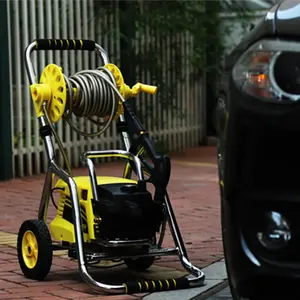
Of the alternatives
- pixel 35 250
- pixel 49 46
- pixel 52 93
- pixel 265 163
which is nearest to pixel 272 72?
pixel 265 163

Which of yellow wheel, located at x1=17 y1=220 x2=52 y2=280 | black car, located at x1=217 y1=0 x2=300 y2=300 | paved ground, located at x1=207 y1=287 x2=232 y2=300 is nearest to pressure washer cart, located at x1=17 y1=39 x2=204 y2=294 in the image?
yellow wheel, located at x1=17 y1=220 x2=52 y2=280

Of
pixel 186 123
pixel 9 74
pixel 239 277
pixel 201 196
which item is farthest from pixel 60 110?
pixel 186 123

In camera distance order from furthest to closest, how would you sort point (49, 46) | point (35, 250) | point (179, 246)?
point (49, 46) → point (35, 250) → point (179, 246)

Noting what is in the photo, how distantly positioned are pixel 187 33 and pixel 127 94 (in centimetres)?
649

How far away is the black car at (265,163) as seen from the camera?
8.92 ft

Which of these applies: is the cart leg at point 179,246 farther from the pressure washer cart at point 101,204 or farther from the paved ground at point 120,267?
the paved ground at point 120,267

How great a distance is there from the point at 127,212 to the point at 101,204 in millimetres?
145

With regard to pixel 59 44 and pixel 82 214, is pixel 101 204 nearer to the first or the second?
pixel 82 214

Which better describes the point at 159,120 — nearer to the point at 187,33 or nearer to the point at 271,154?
the point at 187,33

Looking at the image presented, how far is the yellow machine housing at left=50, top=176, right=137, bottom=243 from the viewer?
4.42 meters

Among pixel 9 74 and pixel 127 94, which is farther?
pixel 9 74

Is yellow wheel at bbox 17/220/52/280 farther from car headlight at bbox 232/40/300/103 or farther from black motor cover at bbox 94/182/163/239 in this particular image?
car headlight at bbox 232/40/300/103

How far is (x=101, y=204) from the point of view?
4371 mm

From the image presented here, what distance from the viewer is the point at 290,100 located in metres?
2.71
